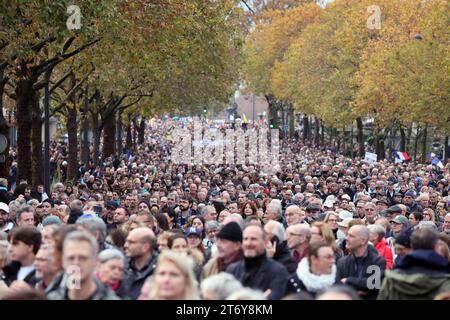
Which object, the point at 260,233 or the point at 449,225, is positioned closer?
the point at 260,233

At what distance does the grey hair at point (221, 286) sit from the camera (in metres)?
7.59

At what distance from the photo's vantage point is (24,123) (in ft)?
96.5

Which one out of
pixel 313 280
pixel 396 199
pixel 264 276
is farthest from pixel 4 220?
pixel 396 199

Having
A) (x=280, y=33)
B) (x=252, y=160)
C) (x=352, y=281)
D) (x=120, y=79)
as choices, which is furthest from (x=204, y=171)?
(x=280, y=33)

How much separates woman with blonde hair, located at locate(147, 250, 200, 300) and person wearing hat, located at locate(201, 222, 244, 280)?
81.3 inches

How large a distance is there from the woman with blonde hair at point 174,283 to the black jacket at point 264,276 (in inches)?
58.6

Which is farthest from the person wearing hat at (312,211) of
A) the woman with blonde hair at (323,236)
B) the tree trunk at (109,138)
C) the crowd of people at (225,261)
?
the tree trunk at (109,138)

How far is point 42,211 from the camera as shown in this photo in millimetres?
18156

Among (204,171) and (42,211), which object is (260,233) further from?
(204,171)

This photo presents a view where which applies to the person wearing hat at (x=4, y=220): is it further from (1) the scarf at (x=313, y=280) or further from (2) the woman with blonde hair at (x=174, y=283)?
(2) the woman with blonde hair at (x=174, y=283)

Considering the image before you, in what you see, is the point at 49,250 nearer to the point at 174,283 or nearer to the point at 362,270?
the point at 174,283

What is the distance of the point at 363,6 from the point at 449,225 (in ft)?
155

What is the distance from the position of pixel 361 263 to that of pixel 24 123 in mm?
19545
